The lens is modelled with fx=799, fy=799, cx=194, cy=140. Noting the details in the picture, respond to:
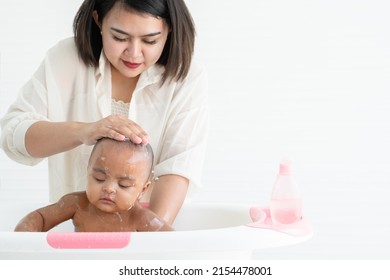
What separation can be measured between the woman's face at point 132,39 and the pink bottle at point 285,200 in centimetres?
51

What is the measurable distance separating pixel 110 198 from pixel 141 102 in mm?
550

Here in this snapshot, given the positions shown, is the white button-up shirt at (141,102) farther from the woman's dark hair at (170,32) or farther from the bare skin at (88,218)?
the bare skin at (88,218)

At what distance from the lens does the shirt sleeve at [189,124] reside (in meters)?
2.54

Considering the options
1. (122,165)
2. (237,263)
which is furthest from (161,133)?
(237,263)

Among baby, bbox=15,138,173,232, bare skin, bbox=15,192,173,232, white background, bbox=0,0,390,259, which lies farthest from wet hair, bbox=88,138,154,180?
Answer: white background, bbox=0,0,390,259

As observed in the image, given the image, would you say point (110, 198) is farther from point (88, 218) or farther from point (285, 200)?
point (285, 200)

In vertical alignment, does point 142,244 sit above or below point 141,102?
below

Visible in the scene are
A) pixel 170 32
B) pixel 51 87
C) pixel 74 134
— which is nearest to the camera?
pixel 74 134

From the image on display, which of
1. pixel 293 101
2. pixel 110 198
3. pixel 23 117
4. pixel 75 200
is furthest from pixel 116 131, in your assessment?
pixel 293 101

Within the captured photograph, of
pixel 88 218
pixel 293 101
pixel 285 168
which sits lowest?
pixel 293 101

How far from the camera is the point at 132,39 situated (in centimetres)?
229

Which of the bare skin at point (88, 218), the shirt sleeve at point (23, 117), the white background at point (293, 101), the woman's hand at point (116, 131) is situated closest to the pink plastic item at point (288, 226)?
the bare skin at point (88, 218)

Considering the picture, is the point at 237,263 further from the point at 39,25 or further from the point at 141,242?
the point at 39,25

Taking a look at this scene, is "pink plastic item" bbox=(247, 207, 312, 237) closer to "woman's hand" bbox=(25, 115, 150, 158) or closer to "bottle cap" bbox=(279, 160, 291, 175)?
"bottle cap" bbox=(279, 160, 291, 175)
